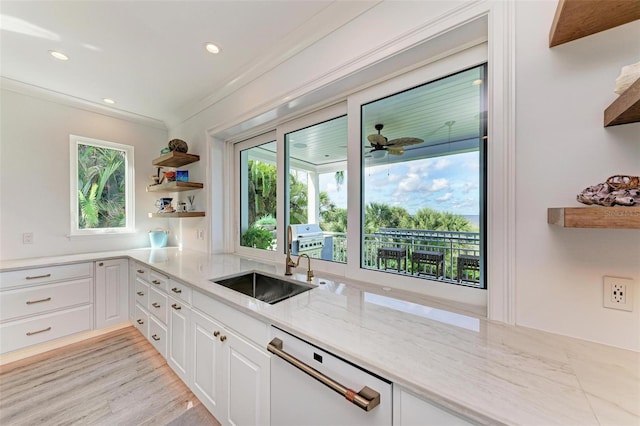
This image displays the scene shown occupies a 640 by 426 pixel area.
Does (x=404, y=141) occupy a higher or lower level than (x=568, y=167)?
higher

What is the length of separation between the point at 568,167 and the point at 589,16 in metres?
0.49

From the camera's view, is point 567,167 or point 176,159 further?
point 176,159

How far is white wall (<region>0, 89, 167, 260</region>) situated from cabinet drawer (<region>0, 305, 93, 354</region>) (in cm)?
72

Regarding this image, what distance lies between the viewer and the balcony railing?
4.23 ft

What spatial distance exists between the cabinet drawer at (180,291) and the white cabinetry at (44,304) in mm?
1291

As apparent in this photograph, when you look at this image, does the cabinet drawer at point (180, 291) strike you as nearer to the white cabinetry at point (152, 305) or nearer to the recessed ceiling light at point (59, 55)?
the white cabinetry at point (152, 305)

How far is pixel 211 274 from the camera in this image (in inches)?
71.8

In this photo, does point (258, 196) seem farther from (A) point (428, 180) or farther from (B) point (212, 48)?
(A) point (428, 180)

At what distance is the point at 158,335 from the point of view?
2.10 m

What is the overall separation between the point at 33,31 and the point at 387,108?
2.51 metres

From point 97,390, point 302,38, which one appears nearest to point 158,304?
point 97,390

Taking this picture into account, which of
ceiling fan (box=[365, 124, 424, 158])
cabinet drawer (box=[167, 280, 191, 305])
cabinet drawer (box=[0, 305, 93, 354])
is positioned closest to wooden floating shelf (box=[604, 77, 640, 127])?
ceiling fan (box=[365, 124, 424, 158])

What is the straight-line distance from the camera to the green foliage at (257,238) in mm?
2488

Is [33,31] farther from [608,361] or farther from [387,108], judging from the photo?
[608,361]
